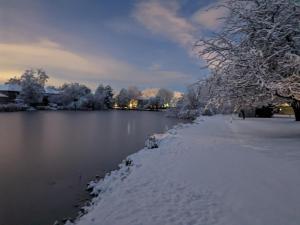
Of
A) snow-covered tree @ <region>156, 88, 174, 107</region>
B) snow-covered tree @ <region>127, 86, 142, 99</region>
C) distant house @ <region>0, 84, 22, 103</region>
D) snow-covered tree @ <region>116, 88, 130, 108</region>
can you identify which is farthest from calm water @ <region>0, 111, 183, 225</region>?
snow-covered tree @ <region>127, 86, 142, 99</region>

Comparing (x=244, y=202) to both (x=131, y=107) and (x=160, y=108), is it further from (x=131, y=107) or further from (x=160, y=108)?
(x=131, y=107)

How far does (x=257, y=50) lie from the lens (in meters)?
10.8

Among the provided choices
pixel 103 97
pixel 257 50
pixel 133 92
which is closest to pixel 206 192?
pixel 257 50

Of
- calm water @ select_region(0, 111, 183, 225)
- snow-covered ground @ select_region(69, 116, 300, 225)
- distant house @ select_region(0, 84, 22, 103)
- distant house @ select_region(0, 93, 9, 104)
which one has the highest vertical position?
distant house @ select_region(0, 84, 22, 103)

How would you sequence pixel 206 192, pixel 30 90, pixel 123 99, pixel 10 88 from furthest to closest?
pixel 123 99 < pixel 10 88 < pixel 30 90 < pixel 206 192

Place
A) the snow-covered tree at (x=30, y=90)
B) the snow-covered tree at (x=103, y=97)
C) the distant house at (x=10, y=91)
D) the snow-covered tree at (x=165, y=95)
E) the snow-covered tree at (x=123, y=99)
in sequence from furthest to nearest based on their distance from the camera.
A: the snow-covered tree at (x=123, y=99) → the snow-covered tree at (x=165, y=95) → the snow-covered tree at (x=103, y=97) → the distant house at (x=10, y=91) → the snow-covered tree at (x=30, y=90)

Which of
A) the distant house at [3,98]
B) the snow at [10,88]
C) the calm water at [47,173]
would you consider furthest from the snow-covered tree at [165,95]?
the calm water at [47,173]

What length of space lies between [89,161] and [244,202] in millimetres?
9426

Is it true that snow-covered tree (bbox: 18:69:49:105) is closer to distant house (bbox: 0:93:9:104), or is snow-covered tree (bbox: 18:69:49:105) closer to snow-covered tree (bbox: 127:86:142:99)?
distant house (bbox: 0:93:9:104)

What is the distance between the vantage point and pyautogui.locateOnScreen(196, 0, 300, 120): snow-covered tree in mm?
10891

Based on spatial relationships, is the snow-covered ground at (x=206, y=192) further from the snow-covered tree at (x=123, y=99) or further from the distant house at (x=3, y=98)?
the snow-covered tree at (x=123, y=99)

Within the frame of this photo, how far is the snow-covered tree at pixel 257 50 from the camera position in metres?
10.9

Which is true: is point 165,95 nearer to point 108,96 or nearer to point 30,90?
point 108,96

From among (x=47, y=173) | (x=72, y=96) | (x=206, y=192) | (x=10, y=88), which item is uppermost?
(x=10, y=88)
